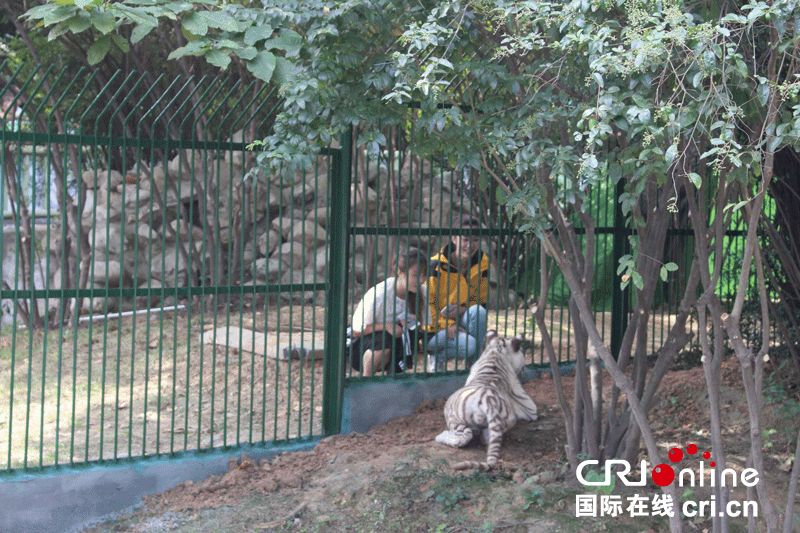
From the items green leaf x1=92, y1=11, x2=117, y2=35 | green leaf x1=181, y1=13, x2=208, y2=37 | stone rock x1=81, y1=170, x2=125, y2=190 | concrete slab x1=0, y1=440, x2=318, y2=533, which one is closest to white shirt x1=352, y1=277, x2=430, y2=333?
concrete slab x1=0, y1=440, x2=318, y2=533

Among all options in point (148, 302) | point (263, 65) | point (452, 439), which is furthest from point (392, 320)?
point (263, 65)

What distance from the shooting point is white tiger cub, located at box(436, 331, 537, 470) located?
5281 millimetres

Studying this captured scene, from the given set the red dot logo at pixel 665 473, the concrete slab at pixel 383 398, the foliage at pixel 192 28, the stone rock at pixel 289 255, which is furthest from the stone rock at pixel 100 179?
the red dot logo at pixel 665 473

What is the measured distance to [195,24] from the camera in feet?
12.5

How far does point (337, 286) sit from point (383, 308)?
1.86 ft

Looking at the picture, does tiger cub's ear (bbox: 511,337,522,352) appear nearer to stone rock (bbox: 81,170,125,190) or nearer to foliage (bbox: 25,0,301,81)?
foliage (bbox: 25,0,301,81)

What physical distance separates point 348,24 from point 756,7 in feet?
6.32

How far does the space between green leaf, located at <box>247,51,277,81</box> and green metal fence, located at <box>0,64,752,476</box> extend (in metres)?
0.53

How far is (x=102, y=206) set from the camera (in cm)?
1096

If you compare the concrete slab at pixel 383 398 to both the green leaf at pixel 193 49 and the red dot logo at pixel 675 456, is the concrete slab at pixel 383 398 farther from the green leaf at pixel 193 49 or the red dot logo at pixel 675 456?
the green leaf at pixel 193 49

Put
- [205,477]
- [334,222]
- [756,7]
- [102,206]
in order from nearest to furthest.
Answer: [756,7] < [205,477] < [334,222] < [102,206]

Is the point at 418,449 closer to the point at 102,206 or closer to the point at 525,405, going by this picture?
the point at 525,405

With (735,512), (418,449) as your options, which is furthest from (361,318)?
(735,512)

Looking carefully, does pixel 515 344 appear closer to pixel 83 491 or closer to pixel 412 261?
pixel 412 261
